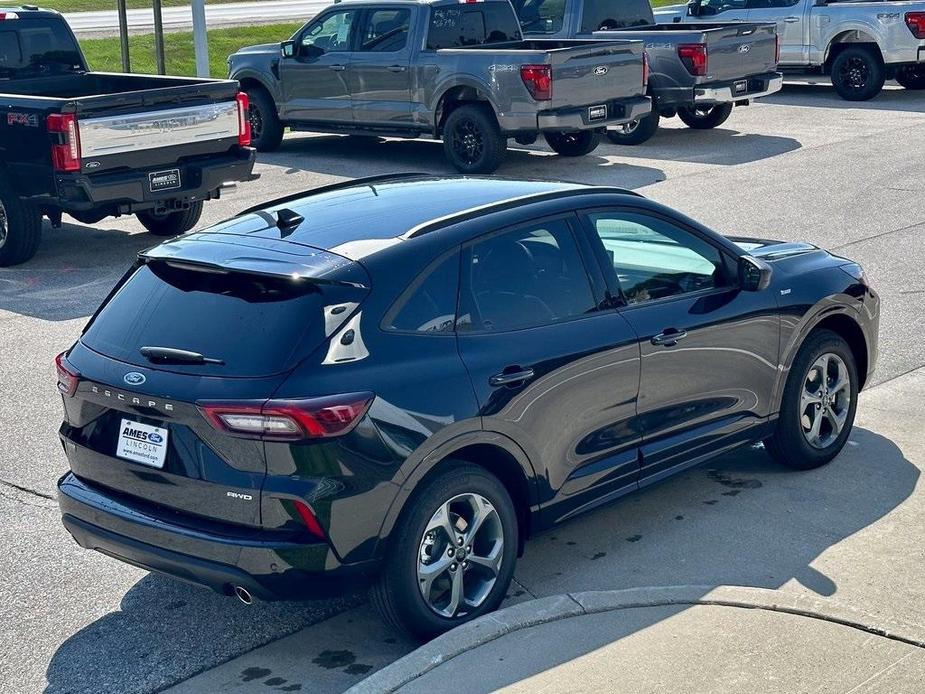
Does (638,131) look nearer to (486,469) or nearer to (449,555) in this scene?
(486,469)

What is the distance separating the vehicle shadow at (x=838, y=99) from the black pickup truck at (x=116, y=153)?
39.3ft

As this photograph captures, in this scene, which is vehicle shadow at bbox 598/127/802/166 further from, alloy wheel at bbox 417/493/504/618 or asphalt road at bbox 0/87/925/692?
alloy wheel at bbox 417/493/504/618

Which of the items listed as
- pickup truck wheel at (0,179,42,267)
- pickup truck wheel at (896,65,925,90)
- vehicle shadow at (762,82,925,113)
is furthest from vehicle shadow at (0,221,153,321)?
pickup truck wheel at (896,65,925,90)

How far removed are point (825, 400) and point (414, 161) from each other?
11.2 m

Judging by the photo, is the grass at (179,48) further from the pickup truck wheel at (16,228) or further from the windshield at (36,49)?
the pickup truck wheel at (16,228)

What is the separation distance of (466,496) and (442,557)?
247 millimetres

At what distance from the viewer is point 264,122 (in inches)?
729

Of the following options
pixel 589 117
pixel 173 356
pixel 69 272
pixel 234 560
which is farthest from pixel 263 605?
pixel 589 117

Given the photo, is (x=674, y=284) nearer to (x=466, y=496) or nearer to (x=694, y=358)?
(x=694, y=358)

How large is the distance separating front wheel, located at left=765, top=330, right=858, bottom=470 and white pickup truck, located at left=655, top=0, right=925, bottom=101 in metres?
15.2

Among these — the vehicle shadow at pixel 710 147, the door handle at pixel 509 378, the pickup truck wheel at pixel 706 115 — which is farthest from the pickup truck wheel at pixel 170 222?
the door handle at pixel 509 378

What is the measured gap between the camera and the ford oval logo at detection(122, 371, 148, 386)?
5078mm

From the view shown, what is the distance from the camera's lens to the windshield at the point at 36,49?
1388cm

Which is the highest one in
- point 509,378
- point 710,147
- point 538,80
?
point 538,80
